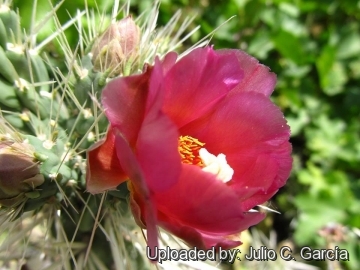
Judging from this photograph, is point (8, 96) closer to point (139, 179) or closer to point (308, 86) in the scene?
point (139, 179)

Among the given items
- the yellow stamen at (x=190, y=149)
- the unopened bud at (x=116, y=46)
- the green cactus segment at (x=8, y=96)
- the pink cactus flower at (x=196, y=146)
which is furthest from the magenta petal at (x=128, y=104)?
the green cactus segment at (x=8, y=96)

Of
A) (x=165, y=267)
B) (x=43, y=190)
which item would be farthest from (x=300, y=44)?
(x=43, y=190)

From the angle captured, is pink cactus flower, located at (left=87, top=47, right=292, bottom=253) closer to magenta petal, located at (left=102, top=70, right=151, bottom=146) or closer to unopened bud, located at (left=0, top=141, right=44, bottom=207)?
magenta petal, located at (left=102, top=70, right=151, bottom=146)

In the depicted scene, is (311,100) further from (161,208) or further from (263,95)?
(161,208)

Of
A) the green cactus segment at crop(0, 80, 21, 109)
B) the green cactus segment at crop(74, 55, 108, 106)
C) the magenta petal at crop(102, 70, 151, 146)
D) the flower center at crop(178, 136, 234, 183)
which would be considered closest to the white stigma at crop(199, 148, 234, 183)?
the flower center at crop(178, 136, 234, 183)

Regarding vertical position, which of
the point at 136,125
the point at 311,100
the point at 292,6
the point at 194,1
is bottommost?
the point at 311,100

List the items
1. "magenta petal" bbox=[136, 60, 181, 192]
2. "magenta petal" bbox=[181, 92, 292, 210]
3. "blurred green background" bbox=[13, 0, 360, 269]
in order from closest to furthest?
"magenta petal" bbox=[136, 60, 181, 192], "magenta petal" bbox=[181, 92, 292, 210], "blurred green background" bbox=[13, 0, 360, 269]

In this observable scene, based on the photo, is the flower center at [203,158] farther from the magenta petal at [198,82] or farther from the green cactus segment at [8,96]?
the green cactus segment at [8,96]
